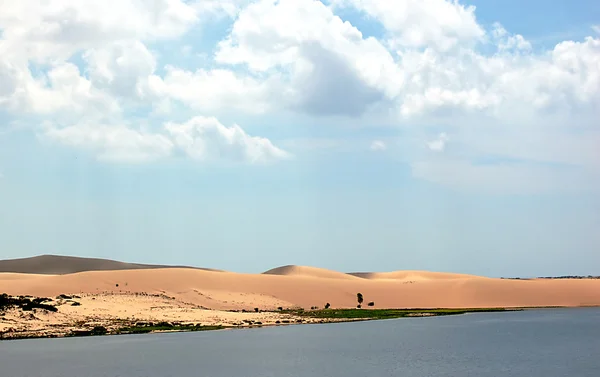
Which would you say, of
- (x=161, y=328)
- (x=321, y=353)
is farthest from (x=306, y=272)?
(x=321, y=353)

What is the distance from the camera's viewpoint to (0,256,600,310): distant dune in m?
78.7

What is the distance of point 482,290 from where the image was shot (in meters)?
99.7

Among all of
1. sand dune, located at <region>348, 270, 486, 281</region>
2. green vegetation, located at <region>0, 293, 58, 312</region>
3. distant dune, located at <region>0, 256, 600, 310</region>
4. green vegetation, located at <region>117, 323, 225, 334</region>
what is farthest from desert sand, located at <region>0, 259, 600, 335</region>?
sand dune, located at <region>348, 270, 486, 281</region>

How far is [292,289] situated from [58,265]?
5475cm

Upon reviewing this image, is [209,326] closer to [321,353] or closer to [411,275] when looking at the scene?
[321,353]

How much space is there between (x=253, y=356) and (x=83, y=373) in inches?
356

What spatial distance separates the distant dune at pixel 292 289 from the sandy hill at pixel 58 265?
26.6 m

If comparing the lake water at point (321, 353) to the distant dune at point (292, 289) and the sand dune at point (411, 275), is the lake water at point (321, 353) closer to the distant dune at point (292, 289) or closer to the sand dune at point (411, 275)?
the distant dune at point (292, 289)

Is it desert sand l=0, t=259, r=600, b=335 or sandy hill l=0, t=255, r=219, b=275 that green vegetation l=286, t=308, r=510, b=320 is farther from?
sandy hill l=0, t=255, r=219, b=275

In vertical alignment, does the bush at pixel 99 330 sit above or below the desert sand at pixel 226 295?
below

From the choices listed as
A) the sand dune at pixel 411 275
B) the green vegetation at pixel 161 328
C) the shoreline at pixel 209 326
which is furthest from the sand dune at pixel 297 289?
the sand dune at pixel 411 275

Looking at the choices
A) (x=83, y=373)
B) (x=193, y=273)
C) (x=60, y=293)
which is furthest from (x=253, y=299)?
(x=83, y=373)

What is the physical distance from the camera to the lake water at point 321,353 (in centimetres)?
3459

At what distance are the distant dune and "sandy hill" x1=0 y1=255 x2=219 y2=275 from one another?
26.6m
